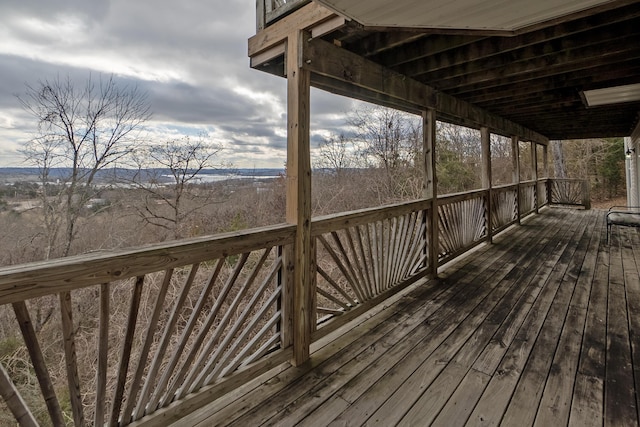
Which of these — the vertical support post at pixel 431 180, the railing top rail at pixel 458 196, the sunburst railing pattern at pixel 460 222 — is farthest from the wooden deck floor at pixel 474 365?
the railing top rail at pixel 458 196

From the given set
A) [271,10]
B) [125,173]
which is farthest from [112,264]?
[125,173]

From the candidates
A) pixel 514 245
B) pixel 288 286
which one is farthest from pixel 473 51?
pixel 514 245

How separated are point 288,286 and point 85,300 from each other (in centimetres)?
470

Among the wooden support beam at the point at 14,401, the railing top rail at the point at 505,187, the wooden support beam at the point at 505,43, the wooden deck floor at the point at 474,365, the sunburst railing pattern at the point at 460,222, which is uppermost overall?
the wooden support beam at the point at 505,43

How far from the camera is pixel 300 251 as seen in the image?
217cm

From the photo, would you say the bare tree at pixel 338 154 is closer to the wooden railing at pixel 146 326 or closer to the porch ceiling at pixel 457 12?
the porch ceiling at pixel 457 12

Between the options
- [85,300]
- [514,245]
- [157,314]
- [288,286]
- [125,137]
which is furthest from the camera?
[125,137]

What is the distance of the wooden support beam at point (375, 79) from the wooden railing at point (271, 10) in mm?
270

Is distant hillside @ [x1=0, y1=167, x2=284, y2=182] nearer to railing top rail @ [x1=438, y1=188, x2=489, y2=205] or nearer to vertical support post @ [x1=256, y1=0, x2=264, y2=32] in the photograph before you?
railing top rail @ [x1=438, y1=188, x2=489, y2=205]

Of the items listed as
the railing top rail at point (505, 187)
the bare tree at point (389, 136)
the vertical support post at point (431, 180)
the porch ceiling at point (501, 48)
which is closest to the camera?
the porch ceiling at point (501, 48)

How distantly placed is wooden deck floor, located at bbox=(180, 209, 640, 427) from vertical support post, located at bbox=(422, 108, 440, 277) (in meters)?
0.40

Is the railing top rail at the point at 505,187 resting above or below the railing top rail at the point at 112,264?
above

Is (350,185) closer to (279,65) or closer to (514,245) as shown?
(514,245)

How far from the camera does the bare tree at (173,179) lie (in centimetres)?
636
